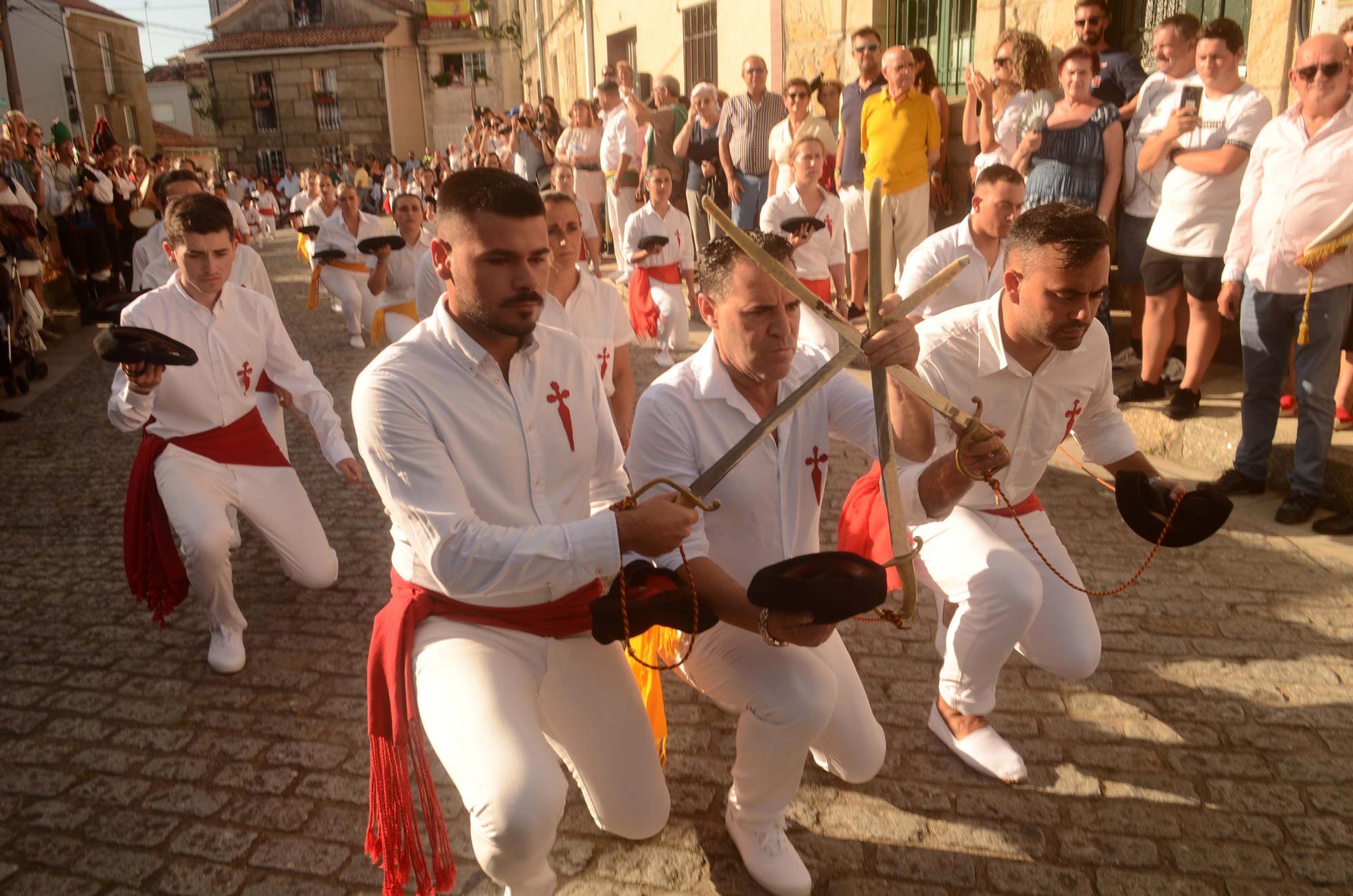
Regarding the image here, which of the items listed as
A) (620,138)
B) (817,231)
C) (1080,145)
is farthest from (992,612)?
(620,138)

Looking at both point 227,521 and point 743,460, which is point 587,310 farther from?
point 743,460

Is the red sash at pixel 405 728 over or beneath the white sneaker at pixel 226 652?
over

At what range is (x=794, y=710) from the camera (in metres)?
3.12

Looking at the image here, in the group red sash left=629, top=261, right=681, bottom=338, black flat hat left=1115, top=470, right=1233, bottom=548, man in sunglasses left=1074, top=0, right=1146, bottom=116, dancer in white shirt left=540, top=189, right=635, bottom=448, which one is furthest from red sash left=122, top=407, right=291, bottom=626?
man in sunglasses left=1074, top=0, right=1146, bottom=116

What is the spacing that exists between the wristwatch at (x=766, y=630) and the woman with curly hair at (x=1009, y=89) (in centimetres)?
588

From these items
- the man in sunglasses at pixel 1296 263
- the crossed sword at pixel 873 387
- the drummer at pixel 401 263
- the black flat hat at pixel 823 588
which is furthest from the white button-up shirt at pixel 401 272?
the black flat hat at pixel 823 588

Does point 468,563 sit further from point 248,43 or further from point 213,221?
point 248,43

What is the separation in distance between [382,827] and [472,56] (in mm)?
54388

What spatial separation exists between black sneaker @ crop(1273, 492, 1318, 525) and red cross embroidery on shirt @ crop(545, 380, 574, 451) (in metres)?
4.48

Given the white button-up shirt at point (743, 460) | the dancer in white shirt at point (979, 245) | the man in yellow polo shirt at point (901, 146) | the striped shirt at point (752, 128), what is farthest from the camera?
the striped shirt at point (752, 128)

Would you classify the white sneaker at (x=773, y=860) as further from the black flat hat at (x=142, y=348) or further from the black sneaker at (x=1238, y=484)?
the black sneaker at (x=1238, y=484)

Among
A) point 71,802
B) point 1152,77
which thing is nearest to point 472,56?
point 1152,77

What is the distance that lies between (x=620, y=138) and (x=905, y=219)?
5.16 metres

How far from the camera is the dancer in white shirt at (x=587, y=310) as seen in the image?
566 centimetres
